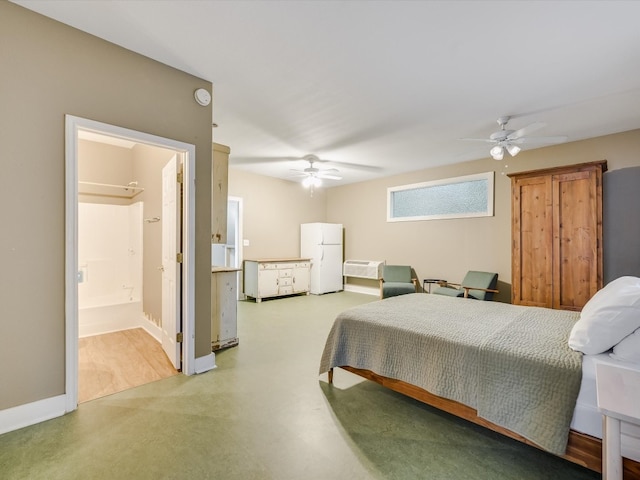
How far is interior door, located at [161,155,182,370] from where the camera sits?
2.71 metres

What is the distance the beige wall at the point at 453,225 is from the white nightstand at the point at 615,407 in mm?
4163

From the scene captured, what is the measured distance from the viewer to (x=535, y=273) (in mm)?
4035

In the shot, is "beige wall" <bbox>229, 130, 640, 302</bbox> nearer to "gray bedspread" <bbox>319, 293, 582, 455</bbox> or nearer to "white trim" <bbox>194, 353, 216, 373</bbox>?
"gray bedspread" <bbox>319, 293, 582, 455</bbox>

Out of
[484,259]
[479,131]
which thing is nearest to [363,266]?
[484,259]

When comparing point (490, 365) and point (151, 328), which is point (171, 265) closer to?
point (151, 328)

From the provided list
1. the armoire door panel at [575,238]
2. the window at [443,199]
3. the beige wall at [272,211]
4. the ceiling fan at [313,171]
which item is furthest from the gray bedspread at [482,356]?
the beige wall at [272,211]

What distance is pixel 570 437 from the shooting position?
143cm

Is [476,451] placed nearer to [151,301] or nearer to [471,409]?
[471,409]

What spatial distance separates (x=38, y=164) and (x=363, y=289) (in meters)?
5.99

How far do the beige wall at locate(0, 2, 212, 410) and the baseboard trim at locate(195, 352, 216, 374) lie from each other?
0.96 m

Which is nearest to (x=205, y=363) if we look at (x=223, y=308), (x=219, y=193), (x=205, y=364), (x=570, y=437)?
(x=205, y=364)

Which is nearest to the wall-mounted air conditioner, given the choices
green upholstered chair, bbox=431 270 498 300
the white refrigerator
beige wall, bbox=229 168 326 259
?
the white refrigerator

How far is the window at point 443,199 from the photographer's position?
5.11m

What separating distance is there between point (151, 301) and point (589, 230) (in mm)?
5638
